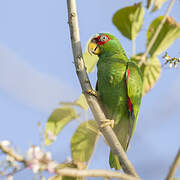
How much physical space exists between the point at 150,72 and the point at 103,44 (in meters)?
1.05

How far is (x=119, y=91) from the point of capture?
3.08 metres

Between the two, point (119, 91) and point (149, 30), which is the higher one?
point (149, 30)

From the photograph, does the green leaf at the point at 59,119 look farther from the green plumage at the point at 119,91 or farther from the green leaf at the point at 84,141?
the green plumage at the point at 119,91

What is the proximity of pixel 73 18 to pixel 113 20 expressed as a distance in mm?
389

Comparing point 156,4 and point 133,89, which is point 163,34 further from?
point 133,89

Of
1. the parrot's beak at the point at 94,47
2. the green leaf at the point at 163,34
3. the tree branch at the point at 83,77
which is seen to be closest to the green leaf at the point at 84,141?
the tree branch at the point at 83,77

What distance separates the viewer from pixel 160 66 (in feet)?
7.50

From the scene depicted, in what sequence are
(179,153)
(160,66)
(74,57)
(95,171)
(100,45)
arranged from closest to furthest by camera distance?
(95,171)
(179,153)
(74,57)
(160,66)
(100,45)

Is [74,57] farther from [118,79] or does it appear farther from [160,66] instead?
[118,79]

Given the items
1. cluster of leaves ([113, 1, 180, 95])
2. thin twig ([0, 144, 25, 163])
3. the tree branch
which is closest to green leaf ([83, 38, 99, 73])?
the tree branch

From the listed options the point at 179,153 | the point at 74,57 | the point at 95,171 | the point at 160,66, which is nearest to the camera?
the point at 95,171

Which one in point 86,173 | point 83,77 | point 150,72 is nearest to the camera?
point 86,173

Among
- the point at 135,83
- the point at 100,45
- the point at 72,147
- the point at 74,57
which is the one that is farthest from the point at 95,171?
the point at 100,45

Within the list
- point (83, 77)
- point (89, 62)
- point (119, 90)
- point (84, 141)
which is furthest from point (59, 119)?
point (119, 90)
